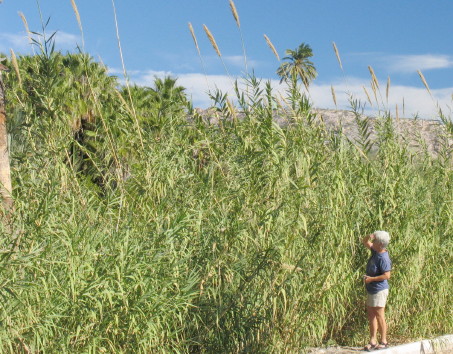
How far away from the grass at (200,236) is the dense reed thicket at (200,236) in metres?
0.02

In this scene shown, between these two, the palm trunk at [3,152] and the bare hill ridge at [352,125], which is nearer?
the bare hill ridge at [352,125]

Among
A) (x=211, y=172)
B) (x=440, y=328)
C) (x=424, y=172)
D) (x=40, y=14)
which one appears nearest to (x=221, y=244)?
(x=211, y=172)

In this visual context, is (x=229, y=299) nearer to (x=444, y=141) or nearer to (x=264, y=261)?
(x=264, y=261)

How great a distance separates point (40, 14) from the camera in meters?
8.04

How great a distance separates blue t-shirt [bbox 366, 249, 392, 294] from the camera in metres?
8.32

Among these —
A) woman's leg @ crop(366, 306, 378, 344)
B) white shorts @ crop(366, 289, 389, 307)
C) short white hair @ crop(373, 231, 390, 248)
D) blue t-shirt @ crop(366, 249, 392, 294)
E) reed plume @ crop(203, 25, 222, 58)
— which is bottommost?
woman's leg @ crop(366, 306, 378, 344)

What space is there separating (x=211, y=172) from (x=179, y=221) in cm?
113

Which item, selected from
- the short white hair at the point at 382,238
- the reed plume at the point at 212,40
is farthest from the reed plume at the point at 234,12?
the short white hair at the point at 382,238

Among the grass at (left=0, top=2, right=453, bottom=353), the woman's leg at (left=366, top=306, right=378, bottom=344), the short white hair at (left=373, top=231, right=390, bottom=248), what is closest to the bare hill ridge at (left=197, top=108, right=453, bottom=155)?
the grass at (left=0, top=2, right=453, bottom=353)

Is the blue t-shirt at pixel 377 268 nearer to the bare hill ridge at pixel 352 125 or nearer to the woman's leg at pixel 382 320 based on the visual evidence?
the woman's leg at pixel 382 320

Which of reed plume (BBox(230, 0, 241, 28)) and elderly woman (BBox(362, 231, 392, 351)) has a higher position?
reed plume (BBox(230, 0, 241, 28))

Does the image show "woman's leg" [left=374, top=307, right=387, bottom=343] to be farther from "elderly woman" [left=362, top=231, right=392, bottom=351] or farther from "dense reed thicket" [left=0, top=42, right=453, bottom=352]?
"dense reed thicket" [left=0, top=42, right=453, bottom=352]

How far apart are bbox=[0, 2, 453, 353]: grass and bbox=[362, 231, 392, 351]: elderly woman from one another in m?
0.28

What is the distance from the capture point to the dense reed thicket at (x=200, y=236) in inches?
238
